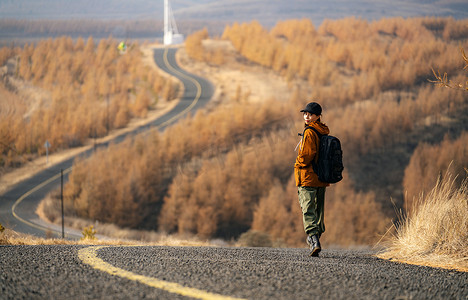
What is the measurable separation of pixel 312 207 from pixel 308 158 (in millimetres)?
636

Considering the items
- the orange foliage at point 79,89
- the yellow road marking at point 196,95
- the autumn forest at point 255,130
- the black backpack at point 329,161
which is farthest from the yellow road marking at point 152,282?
the yellow road marking at point 196,95

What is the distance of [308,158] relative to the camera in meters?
6.49

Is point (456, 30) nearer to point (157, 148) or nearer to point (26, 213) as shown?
point (157, 148)

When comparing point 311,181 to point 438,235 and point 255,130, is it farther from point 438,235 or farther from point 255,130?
point 255,130

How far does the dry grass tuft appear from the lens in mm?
5969

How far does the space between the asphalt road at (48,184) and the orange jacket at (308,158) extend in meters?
9.77

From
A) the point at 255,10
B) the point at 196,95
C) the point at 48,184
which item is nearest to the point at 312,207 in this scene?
the point at 48,184

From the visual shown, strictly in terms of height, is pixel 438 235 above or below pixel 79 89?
above

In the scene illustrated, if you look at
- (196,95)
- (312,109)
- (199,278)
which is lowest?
(196,95)

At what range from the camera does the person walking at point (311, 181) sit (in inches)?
256

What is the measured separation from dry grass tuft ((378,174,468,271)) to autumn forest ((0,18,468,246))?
20.9 meters

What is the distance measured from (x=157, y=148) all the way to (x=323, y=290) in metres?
39.5

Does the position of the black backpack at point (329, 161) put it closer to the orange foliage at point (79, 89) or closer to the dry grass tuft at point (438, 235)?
the dry grass tuft at point (438, 235)

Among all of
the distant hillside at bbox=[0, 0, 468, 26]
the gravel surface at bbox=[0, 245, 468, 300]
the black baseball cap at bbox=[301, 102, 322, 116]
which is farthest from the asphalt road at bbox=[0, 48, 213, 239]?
the distant hillside at bbox=[0, 0, 468, 26]
